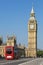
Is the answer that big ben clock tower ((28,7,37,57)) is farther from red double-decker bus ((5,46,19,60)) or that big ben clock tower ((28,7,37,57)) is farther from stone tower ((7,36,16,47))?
red double-decker bus ((5,46,19,60))

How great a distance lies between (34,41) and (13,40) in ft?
58.2

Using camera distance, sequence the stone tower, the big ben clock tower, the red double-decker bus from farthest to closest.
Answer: the stone tower
the big ben clock tower
the red double-decker bus

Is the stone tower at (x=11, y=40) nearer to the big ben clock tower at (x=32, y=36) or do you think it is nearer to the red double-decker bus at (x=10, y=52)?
the big ben clock tower at (x=32, y=36)

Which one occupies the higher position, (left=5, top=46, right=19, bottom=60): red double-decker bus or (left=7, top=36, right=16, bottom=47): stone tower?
(left=7, top=36, right=16, bottom=47): stone tower

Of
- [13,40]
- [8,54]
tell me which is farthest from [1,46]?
[8,54]

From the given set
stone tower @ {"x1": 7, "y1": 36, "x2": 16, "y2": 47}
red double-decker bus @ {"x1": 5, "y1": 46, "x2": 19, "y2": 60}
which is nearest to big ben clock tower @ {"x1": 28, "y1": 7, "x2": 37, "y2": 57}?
stone tower @ {"x1": 7, "y1": 36, "x2": 16, "y2": 47}

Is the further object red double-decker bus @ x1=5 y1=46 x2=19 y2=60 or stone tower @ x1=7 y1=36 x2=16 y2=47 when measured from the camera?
stone tower @ x1=7 y1=36 x2=16 y2=47

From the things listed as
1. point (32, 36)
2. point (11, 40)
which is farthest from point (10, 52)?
point (11, 40)

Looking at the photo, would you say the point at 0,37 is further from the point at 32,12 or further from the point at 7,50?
the point at 7,50

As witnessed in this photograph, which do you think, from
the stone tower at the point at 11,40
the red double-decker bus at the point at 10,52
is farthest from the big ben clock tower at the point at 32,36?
the red double-decker bus at the point at 10,52

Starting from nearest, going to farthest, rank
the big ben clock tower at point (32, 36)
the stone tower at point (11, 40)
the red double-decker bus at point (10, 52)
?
1. the red double-decker bus at point (10, 52)
2. the big ben clock tower at point (32, 36)
3. the stone tower at point (11, 40)

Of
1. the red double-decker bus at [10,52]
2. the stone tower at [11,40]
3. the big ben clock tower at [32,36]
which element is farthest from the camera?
the stone tower at [11,40]

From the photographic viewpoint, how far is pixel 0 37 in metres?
137

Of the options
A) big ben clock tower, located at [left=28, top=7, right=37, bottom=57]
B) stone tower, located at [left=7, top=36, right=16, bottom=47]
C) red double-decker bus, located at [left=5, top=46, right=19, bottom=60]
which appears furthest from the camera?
stone tower, located at [left=7, top=36, right=16, bottom=47]
